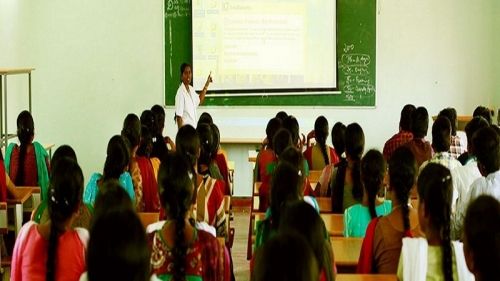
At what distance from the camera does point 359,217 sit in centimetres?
418

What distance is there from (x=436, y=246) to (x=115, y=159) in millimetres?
2195

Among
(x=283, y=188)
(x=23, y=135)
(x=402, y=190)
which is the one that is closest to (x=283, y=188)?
(x=283, y=188)

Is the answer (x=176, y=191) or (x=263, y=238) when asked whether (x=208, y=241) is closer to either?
(x=176, y=191)

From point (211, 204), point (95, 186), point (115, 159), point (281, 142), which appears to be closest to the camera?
point (211, 204)

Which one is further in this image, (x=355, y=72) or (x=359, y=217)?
(x=355, y=72)

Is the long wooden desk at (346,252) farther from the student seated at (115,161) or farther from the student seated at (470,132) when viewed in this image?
the student seated at (470,132)

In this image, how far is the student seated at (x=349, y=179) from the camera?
16.1 feet

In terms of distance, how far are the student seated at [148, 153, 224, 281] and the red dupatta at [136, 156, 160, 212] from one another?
7.55ft

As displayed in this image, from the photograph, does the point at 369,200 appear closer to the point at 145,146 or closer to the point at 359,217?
the point at 359,217

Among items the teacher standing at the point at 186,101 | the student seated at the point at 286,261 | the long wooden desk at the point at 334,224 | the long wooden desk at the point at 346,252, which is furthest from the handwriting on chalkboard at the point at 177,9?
the student seated at the point at 286,261

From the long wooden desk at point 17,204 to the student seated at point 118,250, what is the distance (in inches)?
151

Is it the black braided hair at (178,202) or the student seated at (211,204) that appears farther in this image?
the student seated at (211,204)

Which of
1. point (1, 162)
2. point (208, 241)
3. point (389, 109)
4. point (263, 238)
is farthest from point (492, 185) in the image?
point (389, 109)

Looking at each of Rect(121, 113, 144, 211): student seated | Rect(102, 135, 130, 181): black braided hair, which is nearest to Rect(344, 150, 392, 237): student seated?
Rect(102, 135, 130, 181): black braided hair
